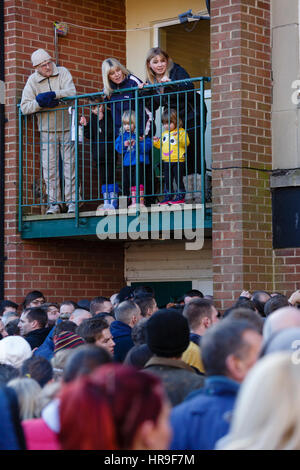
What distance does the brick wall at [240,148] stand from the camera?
9.94 metres

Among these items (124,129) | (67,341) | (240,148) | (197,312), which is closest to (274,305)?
(197,312)

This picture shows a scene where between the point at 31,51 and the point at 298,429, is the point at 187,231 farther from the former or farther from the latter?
the point at 298,429

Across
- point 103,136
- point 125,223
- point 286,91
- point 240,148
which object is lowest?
point 125,223

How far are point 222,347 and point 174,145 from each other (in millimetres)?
6891

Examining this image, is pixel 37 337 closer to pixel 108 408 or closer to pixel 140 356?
pixel 140 356

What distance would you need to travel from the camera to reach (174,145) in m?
10.6

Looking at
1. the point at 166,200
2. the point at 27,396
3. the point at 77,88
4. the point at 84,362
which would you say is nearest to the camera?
the point at 84,362

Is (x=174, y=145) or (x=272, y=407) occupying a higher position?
(x=174, y=145)

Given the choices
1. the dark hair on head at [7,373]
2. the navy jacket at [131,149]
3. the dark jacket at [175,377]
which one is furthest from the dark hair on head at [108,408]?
the navy jacket at [131,149]

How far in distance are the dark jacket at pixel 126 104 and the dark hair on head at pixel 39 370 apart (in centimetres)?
596

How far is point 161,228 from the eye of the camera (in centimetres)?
1056

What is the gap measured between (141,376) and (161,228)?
763cm

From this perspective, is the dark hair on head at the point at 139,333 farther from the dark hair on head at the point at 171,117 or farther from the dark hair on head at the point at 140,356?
the dark hair on head at the point at 171,117
